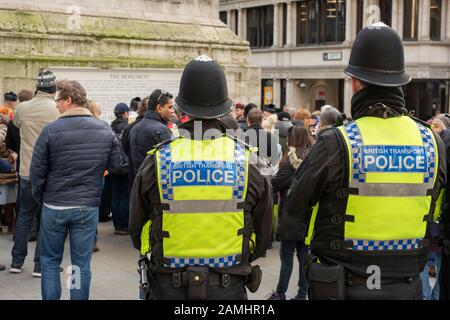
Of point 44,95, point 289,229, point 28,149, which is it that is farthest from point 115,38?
point 289,229

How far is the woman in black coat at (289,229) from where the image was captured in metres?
6.45

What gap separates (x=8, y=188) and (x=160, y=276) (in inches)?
227

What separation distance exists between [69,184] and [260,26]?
39846mm

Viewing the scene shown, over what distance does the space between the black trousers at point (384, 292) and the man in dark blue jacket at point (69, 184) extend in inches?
113

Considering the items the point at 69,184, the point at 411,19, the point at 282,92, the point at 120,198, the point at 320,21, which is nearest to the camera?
the point at 69,184

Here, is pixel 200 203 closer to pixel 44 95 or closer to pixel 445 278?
pixel 445 278

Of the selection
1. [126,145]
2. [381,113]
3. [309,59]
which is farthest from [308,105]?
[381,113]

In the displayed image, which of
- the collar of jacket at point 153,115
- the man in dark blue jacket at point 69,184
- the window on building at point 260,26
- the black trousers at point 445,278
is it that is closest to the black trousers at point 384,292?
the black trousers at point 445,278

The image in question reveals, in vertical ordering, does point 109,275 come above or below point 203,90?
below

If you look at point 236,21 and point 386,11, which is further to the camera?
point 236,21

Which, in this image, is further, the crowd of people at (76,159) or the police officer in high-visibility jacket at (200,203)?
the crowd of people at (76,159)

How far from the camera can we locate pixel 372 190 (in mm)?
3459

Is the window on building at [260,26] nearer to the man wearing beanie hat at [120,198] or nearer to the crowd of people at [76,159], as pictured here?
the crowd of people at [76,159]
